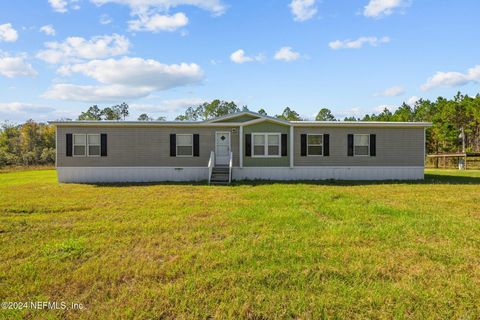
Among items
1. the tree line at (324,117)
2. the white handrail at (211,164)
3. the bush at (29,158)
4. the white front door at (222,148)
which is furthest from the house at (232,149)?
the bush at (29,158)

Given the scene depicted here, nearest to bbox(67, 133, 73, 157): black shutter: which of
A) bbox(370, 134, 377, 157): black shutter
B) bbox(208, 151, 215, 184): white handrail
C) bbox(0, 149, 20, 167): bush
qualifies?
bbox(208, 151, 215, 184): white handrail

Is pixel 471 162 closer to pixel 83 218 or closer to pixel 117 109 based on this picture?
→ pixel 83 218

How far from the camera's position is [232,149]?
15039mm

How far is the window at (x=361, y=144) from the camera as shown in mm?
15141

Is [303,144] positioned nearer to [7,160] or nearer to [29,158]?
[7,160]

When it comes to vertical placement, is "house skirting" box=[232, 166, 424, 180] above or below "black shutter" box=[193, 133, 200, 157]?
below

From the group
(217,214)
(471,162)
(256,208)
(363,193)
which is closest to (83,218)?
(217,214)

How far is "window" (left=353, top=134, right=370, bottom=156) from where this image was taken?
15141 mm

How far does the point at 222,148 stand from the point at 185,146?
182cm

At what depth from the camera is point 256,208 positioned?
25.8ft

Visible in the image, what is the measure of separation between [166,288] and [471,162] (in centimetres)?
3668

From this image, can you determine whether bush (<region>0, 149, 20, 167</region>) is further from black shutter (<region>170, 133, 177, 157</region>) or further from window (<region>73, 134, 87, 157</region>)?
black shutter (<region>170, 133, 177, 157</region>)

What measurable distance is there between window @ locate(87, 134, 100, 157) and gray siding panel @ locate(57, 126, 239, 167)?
0.65 feet

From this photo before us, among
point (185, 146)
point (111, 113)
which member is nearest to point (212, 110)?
point (111, 113)
